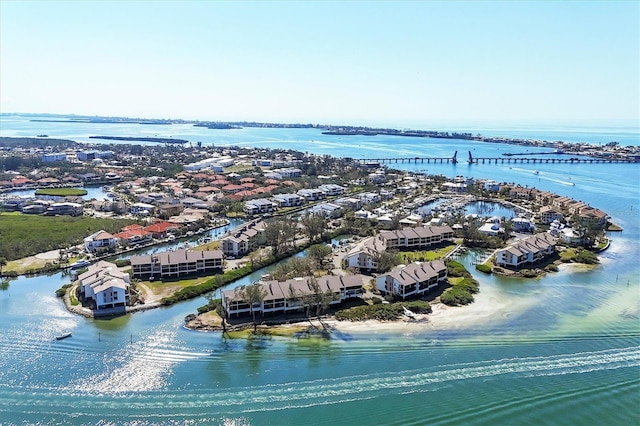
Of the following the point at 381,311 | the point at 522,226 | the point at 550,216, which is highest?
the point at 550,216

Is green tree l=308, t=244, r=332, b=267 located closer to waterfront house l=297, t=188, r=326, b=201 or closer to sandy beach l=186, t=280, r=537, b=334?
sandy beach l=186, t=280, r=537, b=334

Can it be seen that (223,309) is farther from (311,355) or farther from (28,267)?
(28,267)

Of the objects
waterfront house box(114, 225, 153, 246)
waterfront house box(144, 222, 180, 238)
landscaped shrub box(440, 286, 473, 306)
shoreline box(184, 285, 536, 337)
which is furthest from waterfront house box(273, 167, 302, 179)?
shoreline box(184, 285, 536, 337)

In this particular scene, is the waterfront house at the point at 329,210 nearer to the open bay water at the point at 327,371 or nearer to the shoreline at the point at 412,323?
the open bay water at the point at 327,371

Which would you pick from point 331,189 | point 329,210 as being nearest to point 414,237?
point 329,210

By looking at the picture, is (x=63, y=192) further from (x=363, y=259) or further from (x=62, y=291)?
(x=363, y=259)

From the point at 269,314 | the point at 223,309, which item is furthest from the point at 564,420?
the point at 223,309
